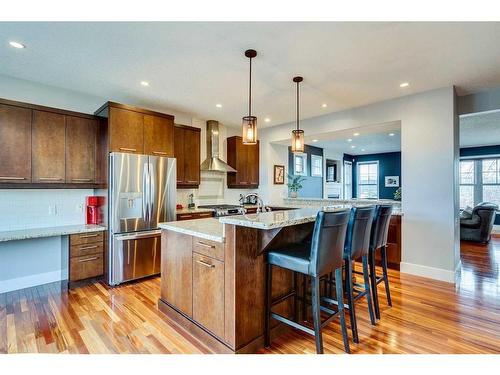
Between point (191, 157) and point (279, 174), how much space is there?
7.86 ft

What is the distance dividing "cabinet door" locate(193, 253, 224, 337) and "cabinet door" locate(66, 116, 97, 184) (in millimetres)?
2370

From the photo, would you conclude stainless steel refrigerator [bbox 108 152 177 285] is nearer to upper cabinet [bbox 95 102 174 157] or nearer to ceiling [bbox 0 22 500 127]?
upper cabinet [bbox 95 102 174 157]

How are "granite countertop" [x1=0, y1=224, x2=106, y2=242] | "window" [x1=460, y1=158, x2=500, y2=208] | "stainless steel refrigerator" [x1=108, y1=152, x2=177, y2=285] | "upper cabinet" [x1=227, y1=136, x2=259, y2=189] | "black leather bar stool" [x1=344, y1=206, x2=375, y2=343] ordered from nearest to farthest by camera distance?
1. "black leather bar stool" [x1=344, y1=206, x2=375, y2=343]
2. "granite countertop" [x1=0, y1=224, x2=106, y2=242]
3. "stainless steel refrigerator" [x1=108, y1=152, x2=177, y2=285]
4. "upper cabinet" [x1=227, y1=136, x2=259, y2=189]
5. "window" [x1=460, y1=158, x2=500, y2=208]

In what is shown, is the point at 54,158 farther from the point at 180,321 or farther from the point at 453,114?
the point at 453,114

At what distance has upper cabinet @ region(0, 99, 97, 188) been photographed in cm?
302

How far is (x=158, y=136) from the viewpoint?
398cm

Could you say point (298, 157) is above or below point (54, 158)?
above

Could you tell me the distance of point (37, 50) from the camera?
262cm

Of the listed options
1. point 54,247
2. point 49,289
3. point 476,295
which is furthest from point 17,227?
point 476,295

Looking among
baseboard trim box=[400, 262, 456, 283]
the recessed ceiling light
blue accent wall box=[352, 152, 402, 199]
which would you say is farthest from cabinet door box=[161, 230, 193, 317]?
blue accent wall box=[352, 152, 402, 199]

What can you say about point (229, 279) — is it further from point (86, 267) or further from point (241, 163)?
point (241, 163)

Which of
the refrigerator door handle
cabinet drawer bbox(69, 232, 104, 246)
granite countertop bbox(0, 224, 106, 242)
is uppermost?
the refrigerator door handle

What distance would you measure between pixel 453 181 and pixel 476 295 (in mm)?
1471

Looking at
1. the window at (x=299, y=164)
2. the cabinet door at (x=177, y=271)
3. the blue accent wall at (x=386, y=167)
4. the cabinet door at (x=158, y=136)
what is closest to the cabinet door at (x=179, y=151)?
the cabinet door at (x=158, y=136)
